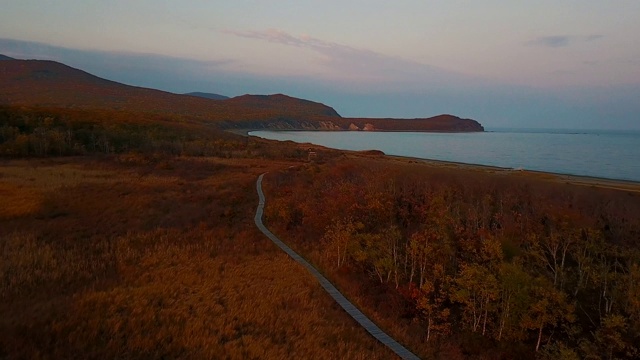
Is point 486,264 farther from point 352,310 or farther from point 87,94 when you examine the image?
point 87,94

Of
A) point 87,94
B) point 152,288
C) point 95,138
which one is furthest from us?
point 87,94

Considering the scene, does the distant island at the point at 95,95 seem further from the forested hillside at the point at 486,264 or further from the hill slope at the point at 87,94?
the forested hillside at the point at 486,264

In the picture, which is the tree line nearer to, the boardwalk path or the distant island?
the boardwalk path

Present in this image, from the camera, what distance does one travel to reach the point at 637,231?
1897 centimetres

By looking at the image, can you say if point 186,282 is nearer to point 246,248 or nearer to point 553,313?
point 246,248

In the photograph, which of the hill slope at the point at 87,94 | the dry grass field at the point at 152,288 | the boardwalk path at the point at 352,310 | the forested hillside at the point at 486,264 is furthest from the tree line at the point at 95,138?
the hill slope at the point at 87,94

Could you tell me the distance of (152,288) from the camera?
14109mm

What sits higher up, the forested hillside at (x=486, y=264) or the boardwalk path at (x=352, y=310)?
the forested hillside at (x=486, y=264)

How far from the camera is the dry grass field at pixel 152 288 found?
10688mm

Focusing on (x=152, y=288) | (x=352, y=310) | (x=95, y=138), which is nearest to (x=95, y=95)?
(x=95, y=138)

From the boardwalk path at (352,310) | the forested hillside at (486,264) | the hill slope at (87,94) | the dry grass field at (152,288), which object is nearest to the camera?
the dry grass field at (152,288)

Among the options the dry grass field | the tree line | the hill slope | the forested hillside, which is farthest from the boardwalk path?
the hill slope

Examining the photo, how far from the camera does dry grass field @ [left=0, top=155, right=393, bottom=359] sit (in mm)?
10688

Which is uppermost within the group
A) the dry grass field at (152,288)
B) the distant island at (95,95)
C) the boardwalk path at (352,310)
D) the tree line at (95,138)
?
the distant island at (95,95)
